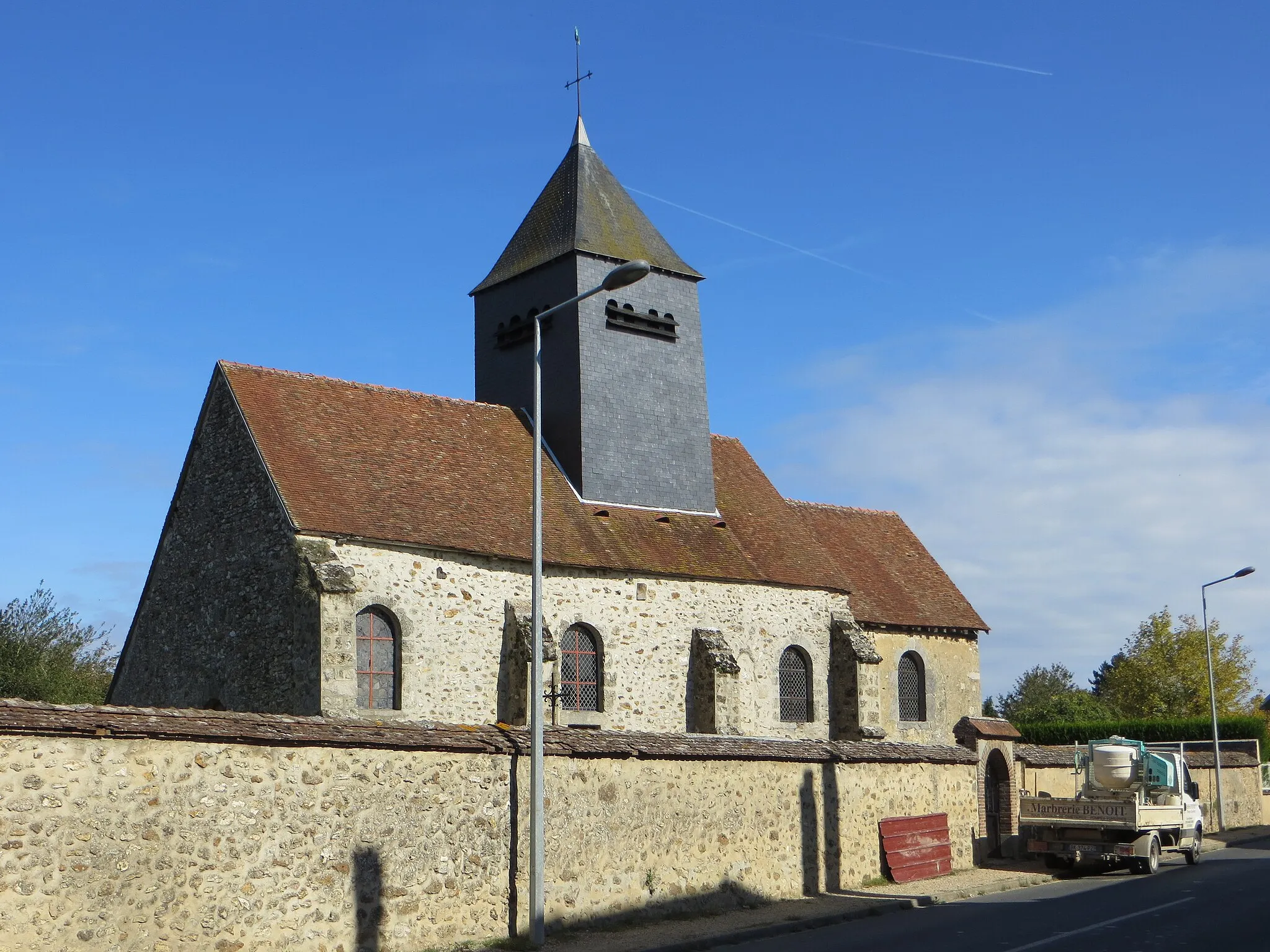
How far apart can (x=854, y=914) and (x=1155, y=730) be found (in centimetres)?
2965

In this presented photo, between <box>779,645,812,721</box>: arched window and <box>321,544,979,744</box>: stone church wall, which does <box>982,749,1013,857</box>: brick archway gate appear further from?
<box>779,645,812,721</box>: arched window

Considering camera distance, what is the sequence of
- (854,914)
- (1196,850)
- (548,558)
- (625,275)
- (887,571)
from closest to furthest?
(625,275), (854,914), (1196,850), (548,558), (887,571)

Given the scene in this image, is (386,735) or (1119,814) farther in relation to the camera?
(1119,814)

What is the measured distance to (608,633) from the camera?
23.6 meters

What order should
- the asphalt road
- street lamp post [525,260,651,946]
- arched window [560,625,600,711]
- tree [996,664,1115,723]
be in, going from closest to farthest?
street lamp post [525,260,651,946] → the asphalt road → arched window [560,625,600,711] → tree [996,664,1115,723]

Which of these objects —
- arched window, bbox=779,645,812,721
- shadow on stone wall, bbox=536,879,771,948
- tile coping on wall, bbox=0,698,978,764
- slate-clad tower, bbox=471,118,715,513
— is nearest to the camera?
tile coping on wall, bbox=0,698,978,764

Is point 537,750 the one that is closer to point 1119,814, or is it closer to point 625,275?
point 625,275

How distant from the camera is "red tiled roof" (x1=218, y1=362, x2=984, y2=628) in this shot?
2177 centimetres

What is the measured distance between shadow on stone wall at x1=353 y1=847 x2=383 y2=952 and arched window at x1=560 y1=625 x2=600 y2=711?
1020cm

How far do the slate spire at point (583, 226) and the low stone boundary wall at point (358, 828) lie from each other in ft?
42.9

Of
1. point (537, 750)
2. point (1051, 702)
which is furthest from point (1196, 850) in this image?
point (1051, 702)

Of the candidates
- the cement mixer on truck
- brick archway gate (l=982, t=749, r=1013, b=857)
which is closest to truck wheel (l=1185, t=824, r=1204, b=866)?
the cement mixer on truck

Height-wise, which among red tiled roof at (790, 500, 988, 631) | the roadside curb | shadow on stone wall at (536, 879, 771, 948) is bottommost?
the roadside curb

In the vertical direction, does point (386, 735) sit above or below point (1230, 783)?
above
